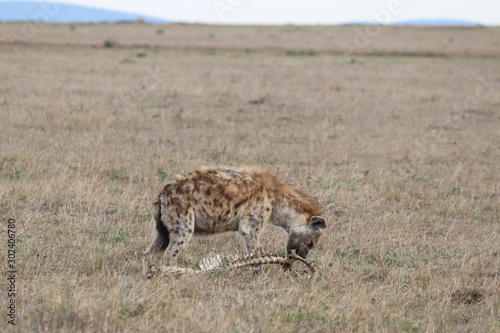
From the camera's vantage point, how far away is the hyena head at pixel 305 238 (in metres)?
6.51

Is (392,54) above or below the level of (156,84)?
above

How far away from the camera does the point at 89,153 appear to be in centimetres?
1083

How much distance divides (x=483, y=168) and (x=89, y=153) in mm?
7095

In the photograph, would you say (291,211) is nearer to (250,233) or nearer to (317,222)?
(317,222)

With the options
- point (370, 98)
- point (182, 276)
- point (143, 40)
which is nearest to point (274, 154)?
point (182, 276)

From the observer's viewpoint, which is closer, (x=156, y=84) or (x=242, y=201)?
(x=242, y=201)

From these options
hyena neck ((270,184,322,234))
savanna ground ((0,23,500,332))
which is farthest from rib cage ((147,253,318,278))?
hyena neck ((270,184,322,234))

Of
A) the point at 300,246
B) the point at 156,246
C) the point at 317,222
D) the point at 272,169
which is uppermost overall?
the point at 272,169

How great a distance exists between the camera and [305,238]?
6.54 meters

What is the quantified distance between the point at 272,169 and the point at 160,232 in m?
4.60

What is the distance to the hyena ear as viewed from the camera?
21.0 ft

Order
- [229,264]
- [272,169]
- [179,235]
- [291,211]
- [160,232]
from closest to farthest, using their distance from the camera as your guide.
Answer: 1. [229,264]
2. [179,235]
3. [160,232]
4. [291,211]
5. [272,169]

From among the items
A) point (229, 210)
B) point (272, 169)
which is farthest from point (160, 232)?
point (272, 169)

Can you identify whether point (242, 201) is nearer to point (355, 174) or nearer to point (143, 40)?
point (355, 174)
